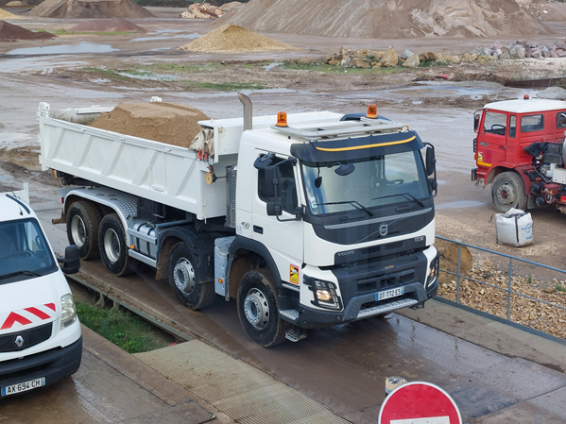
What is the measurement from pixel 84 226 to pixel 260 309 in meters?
4.74

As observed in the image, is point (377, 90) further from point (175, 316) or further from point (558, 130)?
point (175, 316)

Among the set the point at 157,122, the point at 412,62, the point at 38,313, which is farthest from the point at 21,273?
the point at 412,62

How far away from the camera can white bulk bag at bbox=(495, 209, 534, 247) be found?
1352 cm

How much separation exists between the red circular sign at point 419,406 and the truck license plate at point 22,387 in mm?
4378

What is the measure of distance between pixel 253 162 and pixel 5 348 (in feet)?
11.5

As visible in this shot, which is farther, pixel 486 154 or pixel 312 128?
pixel 486 154

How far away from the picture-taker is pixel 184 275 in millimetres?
10125

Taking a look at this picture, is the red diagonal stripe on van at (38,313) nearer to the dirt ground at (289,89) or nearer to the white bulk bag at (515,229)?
the dirt ground at (289,89)

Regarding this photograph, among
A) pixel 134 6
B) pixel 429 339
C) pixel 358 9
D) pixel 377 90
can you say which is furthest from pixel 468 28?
pixel 429 339

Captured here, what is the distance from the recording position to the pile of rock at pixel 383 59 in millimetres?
47969

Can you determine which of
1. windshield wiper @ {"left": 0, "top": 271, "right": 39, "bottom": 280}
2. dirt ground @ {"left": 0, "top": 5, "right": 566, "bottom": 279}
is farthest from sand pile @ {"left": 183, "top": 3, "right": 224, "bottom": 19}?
windshield wiper @ {"left": 0, "top": 271, "right": 39, "bottom": 280}

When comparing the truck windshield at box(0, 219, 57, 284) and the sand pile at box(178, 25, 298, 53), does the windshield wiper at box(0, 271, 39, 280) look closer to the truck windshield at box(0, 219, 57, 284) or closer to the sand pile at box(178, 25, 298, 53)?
the truck windshield at box(0, 219, 57, 284)

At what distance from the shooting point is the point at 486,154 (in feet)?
53.6

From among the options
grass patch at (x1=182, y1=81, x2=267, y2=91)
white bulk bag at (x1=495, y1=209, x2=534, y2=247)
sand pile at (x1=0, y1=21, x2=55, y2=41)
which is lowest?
white bulk bag at (x1=495, y1=209, x2=534, y2=247)
